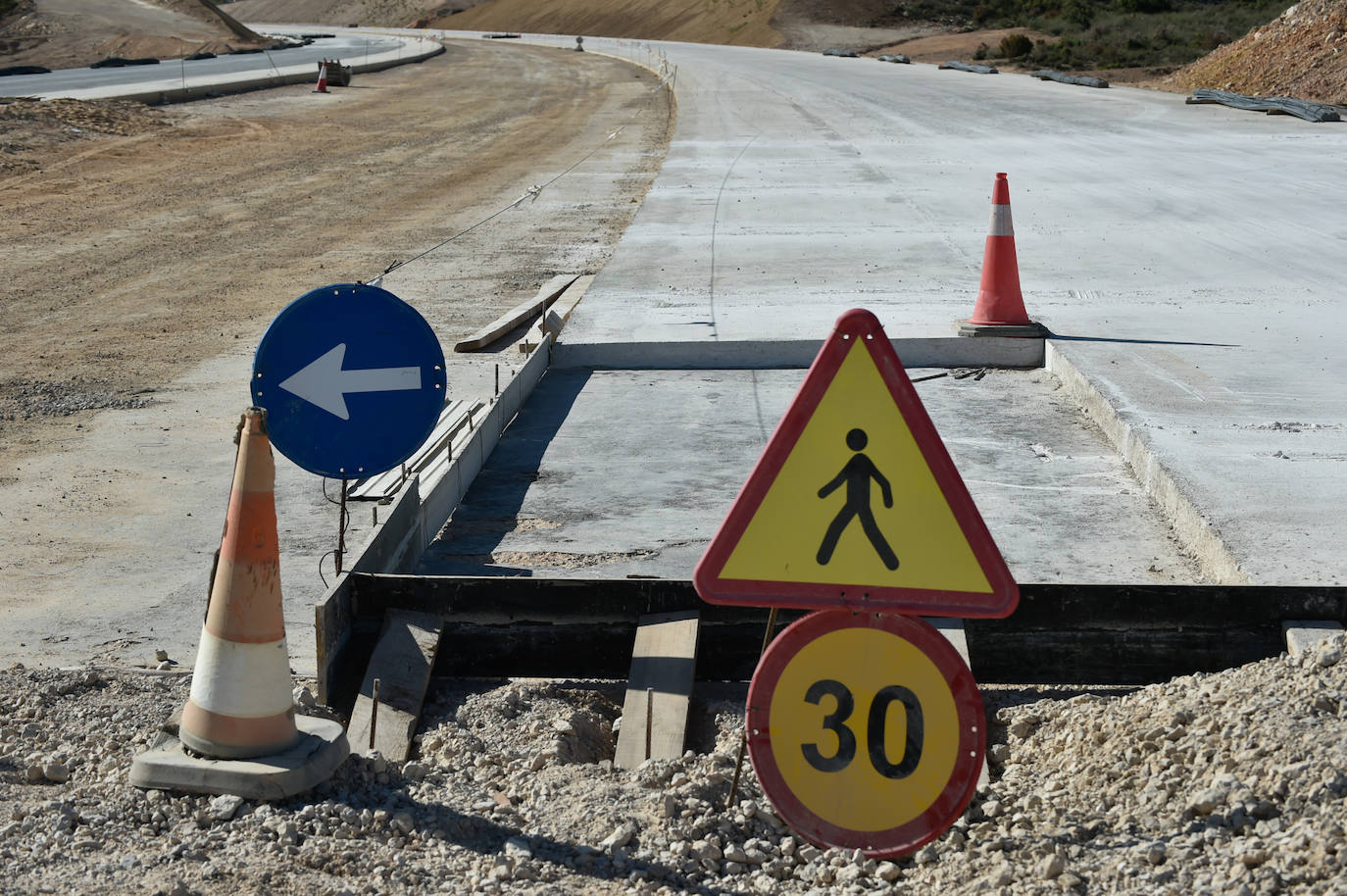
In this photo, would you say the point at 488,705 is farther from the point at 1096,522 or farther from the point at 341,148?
the point at 341,148

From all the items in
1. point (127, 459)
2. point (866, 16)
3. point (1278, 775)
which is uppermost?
point (866, 16)

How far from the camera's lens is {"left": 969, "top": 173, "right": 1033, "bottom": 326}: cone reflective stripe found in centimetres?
880

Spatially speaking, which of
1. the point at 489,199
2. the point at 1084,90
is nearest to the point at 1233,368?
the point at 489,199

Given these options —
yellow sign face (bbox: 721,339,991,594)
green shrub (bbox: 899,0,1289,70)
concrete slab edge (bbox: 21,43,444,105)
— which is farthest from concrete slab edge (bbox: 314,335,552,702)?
green shrub (bbox: 899,0,1289,70)

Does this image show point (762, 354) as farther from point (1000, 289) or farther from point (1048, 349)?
point (1048, 349)

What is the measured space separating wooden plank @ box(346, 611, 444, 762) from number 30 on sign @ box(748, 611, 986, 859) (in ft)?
4.18

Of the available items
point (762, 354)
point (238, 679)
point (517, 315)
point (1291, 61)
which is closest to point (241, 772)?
point (238, 679)

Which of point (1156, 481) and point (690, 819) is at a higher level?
point (1156, 481)

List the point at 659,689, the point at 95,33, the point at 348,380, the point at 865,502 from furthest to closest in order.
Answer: the point at 95,33, the point at 348,380, the point at 659,689, the point at 865,502

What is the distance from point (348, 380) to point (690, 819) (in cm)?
199

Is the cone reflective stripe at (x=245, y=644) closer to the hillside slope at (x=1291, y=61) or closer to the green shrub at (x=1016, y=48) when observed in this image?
the hillside slope at (x=1291, y=61)

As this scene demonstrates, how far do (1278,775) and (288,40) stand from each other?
269 ft

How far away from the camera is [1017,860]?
3414 millimetres

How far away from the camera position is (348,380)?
486 centimetres
